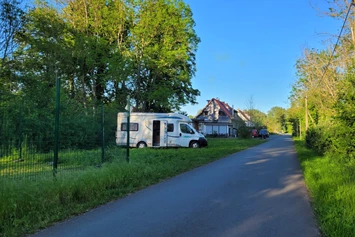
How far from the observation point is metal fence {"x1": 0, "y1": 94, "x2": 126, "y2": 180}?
6.24 m

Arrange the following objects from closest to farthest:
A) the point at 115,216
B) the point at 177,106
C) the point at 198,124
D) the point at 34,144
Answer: the point at 115,216
the point at 34,144
the point at 177,106
the point at 198,124

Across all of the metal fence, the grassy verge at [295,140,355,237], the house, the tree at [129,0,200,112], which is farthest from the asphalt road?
the house

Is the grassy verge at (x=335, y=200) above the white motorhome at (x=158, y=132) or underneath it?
underneath

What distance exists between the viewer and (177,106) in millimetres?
35188

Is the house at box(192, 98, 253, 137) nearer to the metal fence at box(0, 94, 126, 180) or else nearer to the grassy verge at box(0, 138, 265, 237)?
the metal fence at box(0, 94, 126, 180)

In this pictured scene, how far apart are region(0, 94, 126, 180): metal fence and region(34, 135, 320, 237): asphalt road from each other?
2022mm

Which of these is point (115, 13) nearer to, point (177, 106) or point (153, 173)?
point (177, 106)

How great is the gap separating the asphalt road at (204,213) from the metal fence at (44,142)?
6.63 feet

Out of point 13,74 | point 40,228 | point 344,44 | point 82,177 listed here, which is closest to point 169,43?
point 13,74

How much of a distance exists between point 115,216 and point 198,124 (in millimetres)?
53294

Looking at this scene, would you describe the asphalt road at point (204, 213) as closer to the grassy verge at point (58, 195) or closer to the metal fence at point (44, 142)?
the grassy verge at point (58, 195)

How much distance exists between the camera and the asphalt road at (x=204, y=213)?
4621mm

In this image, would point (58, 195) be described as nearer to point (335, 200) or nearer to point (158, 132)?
point (335, 200)

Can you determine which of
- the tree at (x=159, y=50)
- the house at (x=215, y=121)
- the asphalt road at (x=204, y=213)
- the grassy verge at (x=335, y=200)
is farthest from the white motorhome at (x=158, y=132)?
the house at (x=215, y=121)
